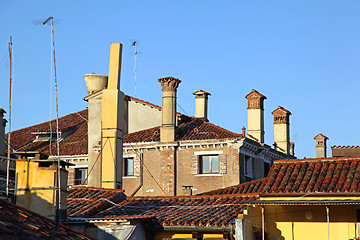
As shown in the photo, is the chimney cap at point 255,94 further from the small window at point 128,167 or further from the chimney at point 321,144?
the chimney at point 321,144

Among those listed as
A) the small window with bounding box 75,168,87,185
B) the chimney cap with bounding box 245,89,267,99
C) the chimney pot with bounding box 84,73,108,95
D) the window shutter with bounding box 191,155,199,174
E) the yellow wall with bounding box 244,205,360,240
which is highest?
the chimney pot with bounding box 84,73,108,95

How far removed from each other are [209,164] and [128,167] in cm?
440

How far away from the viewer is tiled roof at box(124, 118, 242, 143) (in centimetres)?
3425

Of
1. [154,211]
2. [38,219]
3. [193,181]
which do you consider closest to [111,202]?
[154,211]

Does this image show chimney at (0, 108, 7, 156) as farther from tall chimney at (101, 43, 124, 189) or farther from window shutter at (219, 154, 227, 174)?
window shutter at (219, 154, 227, 174)

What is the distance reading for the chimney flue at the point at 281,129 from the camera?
39088mm

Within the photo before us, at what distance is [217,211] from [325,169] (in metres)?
3.41

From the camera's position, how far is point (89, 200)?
66.1ft

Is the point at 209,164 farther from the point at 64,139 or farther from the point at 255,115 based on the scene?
the point at 64,139

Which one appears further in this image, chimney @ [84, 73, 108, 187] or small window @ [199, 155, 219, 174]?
chimney @ [84, 73, 108, 187]

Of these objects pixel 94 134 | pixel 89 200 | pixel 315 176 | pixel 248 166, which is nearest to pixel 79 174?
pixel 94 134

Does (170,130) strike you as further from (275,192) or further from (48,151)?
(275,192)

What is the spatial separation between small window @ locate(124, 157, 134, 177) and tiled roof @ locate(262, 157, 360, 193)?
15423mm

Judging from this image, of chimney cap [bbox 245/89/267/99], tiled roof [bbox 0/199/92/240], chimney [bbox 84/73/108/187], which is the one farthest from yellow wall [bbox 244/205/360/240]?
chimney cap [bbox 245/89/267/99]
